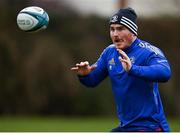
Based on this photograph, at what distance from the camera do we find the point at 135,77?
642cm

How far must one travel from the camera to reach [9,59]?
1967 cm

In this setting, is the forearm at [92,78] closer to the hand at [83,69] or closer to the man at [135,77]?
the hand at [83,69]

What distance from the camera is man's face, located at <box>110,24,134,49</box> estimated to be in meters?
6.59

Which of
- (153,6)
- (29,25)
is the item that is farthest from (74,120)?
(29,25)

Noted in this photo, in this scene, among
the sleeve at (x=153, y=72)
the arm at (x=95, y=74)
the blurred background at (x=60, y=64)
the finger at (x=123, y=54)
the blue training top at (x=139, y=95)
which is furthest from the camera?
the blurred background at (x=60, y=64)

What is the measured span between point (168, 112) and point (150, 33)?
276 centimetres

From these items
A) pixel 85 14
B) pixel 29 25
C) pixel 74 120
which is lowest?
pixel 74 120

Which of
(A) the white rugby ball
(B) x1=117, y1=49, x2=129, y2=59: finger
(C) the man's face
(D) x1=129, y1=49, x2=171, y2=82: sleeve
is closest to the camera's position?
(D) x1=129, y1=49, x2=171, y2=82: sleeve

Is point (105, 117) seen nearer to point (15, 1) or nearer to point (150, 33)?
point (150, 33)

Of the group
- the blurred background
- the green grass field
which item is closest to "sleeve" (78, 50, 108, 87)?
the green grass field

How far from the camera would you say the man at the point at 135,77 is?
20.4 ft

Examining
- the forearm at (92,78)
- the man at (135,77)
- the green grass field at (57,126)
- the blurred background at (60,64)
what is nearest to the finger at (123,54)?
the man at (135,77)

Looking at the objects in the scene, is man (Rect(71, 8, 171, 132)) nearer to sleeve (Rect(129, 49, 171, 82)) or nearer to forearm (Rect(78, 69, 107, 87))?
sleeve (Rect(129, 49, 171, 82))

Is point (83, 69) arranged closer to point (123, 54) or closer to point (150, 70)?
point (123, 54)
